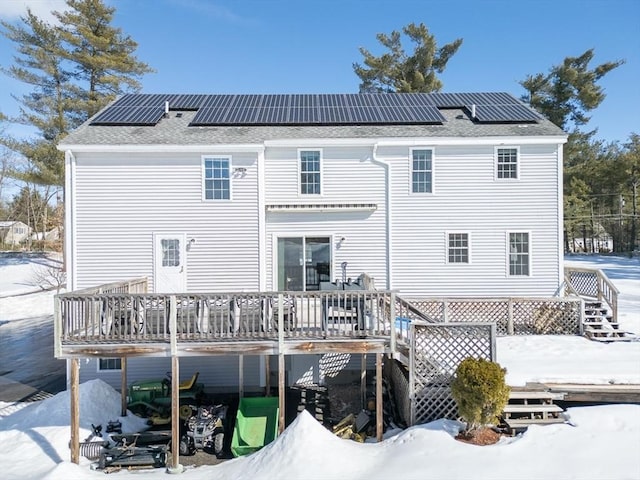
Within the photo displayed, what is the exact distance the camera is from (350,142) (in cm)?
1091

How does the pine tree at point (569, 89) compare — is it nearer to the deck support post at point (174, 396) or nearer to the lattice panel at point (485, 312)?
the lattice panel at point (485, 312)

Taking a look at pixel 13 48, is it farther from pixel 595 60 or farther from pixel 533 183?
A: pixel 595 60

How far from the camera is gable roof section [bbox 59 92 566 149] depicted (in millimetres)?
10875

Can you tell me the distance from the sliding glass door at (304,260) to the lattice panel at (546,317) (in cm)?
566

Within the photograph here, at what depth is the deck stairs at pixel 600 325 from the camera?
988 cm

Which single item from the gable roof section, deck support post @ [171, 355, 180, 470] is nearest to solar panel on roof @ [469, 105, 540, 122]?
the gable roof section

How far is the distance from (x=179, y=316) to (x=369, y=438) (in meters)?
4.50

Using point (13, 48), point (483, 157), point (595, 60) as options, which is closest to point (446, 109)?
point (483, 157)

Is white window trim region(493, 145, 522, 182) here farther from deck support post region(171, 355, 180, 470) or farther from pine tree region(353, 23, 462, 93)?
pine tree region(353, 23, 462, 93)

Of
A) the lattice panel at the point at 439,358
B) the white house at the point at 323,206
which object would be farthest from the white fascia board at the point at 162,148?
the lattice panel at the point at 439,358

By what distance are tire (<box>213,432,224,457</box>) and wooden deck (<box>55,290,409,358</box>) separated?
1.74 metres

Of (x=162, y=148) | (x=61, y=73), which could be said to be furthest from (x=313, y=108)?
(x=61, y=73)

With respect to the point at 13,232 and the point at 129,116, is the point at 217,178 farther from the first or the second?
the point at 13,232

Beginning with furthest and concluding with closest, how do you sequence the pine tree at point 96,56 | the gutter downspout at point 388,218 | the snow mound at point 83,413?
the pine tree at point 96,56, the gutter downspout at point 388,218, the snow mound at point 83,413
